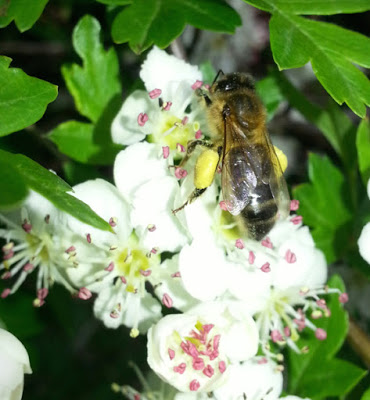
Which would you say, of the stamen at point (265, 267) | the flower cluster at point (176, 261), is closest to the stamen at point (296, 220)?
the flower cluster at point (176, 261)

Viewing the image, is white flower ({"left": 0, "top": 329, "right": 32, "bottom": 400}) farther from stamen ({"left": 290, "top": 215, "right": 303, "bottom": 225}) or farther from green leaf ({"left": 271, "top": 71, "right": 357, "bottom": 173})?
green leaf ({"left": 271, "top": 71, "right": 357, "bottom": 173})

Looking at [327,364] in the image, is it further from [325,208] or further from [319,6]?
[319,6]

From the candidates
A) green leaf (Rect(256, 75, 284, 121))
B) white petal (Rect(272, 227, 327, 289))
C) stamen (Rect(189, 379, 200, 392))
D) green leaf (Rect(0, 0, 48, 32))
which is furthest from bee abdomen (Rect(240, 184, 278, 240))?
green leaf (Rect(0, 0, 48, 32))

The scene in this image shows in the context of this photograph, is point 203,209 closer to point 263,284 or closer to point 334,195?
point 263,284

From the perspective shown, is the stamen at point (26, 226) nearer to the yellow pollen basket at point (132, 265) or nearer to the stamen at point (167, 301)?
the yellow pollen basket at point (132, 265)

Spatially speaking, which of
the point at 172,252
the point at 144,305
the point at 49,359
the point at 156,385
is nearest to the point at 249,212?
the point at 172,252
